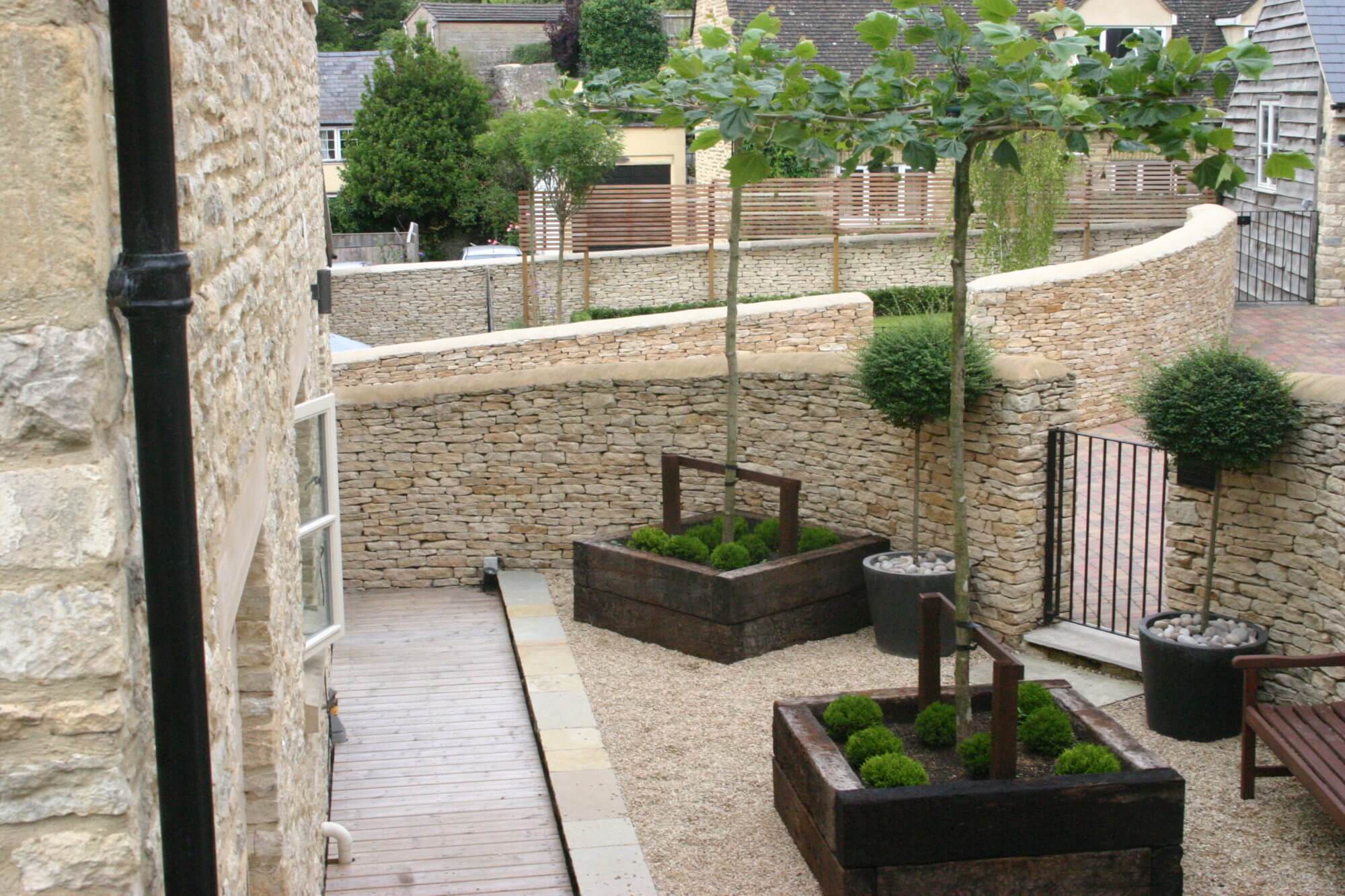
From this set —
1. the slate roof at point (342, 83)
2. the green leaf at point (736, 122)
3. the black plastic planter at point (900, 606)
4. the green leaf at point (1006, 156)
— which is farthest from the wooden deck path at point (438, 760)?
the slate roof at point (342, 83)

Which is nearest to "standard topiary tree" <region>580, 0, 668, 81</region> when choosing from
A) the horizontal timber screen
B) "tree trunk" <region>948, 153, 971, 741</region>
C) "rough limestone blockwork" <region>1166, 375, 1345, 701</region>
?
the horizontal timber screen

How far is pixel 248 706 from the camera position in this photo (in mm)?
3398

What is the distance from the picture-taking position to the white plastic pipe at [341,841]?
574 centimetres

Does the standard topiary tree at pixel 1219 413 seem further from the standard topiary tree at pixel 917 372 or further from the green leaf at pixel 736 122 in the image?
the green leaf at pixel 736 122

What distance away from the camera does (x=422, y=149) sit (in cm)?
2919

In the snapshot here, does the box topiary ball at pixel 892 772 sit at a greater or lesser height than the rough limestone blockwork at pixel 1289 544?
lesser

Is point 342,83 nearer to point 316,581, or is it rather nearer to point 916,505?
point 916,505

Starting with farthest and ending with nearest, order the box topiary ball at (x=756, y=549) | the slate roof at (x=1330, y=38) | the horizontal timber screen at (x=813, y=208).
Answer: the horizontal timber screen at (x=813, y=208) < the slate roof at (x=1330, y=38) < the box topiary ball at (x=756, y=549)

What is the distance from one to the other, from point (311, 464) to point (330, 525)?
0.34 metres

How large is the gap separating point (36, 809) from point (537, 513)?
9.13m

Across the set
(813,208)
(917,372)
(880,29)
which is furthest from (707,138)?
(813,208)

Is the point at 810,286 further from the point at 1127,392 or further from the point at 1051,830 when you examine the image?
the point at 1051,830

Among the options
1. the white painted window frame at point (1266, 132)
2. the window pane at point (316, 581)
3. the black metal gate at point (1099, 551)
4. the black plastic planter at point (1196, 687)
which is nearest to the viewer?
the window pane at point (316, 581)

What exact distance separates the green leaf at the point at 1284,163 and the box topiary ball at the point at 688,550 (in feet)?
16.0
